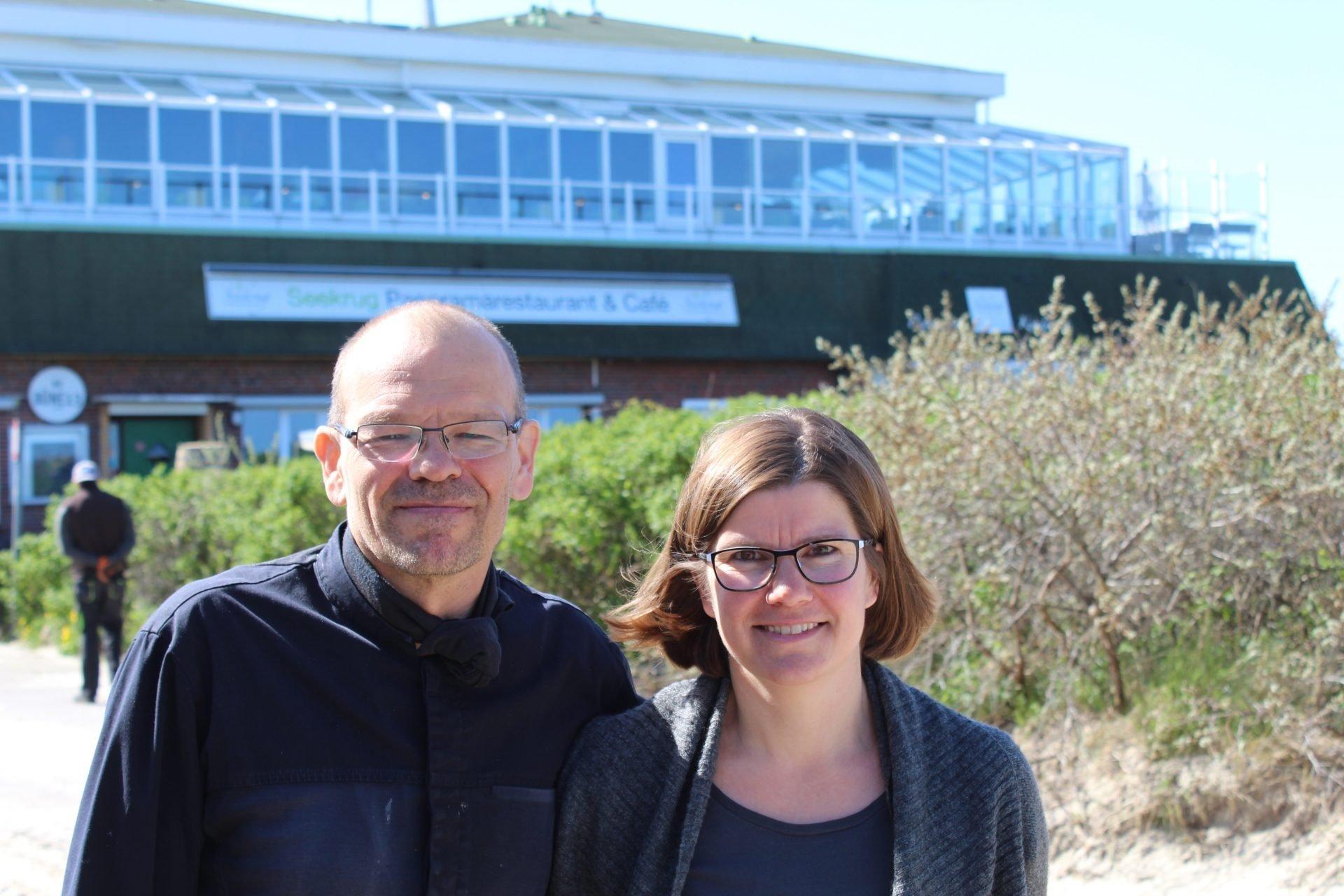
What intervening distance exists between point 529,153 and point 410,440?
77.4 ft

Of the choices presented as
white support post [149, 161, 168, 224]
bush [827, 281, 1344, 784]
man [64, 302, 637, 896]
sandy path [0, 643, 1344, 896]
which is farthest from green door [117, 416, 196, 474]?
man [64, 302, 637, 896]

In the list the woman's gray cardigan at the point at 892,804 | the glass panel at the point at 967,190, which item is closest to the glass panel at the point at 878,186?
the glass panel at the point at 967,190

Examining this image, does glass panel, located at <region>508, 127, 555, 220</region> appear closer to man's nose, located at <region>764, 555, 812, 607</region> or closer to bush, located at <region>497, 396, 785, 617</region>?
bush, located at <region>497, 396, 785, 617</region>

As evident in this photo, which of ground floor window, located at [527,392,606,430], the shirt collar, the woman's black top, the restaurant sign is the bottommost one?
the woman's black top

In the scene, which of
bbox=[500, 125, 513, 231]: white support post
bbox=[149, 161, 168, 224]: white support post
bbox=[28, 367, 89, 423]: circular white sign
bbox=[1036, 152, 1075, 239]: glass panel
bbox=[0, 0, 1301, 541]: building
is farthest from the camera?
bbox=[1036, 152, 1075, 239]: glass panel

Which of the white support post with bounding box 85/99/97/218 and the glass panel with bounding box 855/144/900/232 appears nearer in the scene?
the white support post with bounding box 85/99/97/218

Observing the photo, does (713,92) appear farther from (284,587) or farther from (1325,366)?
(284,587)

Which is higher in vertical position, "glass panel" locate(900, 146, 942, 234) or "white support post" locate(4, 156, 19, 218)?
"glass panel" locate(900, 146, 942, 234)

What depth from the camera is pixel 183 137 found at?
76.7 ft

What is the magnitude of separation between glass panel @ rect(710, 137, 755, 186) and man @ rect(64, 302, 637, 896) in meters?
24.5

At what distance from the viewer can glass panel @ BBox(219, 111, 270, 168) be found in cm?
2361

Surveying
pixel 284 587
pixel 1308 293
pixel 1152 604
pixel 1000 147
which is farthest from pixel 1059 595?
pixel 1000 147

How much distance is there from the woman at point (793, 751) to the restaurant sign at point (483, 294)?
17.4m

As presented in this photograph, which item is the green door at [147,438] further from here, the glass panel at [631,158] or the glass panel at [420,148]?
the glass panel at [631,158]
